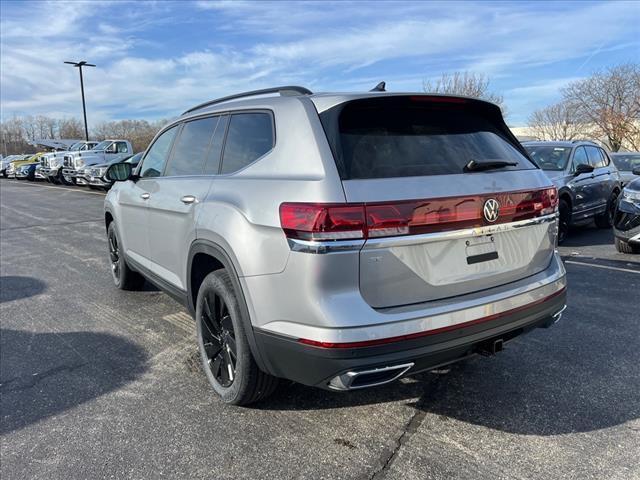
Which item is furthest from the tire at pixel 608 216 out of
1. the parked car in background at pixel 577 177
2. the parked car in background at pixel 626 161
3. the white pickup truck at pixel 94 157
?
the white pickup truck at pixel 94 157

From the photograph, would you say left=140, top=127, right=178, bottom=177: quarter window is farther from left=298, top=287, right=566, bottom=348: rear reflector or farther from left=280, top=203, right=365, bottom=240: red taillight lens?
left=298, top=287, right=566, bottom=348: rear reflector

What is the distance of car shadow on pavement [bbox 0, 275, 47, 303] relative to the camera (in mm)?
5723

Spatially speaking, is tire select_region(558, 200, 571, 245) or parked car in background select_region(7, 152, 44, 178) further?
parked car in background select_region(7, 152, 44, 178)

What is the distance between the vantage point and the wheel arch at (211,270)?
260 cm

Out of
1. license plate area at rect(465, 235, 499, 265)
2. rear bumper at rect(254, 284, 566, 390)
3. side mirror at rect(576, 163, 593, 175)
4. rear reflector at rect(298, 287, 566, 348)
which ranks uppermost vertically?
side mirror at rect(576, 163, 593, 175)

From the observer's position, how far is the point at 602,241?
8484mm

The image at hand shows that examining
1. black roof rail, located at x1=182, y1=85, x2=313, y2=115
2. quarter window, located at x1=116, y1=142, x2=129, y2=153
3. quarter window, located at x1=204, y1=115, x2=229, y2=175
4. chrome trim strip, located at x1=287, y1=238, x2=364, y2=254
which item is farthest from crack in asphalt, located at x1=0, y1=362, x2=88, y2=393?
quarter window, located at x1=116, y1=142, x2=129, y2=153

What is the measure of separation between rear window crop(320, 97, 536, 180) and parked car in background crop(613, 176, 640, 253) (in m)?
4.86

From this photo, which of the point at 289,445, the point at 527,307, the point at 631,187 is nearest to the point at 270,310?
the point at 289,445

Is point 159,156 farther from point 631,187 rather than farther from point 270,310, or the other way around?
point 631,187

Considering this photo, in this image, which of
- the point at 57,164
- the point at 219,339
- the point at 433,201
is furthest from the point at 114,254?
the point at 57,164

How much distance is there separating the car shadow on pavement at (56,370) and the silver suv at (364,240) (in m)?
0.87

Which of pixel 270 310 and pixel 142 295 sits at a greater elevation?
pixel 270 310

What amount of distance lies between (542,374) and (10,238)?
10.2m
